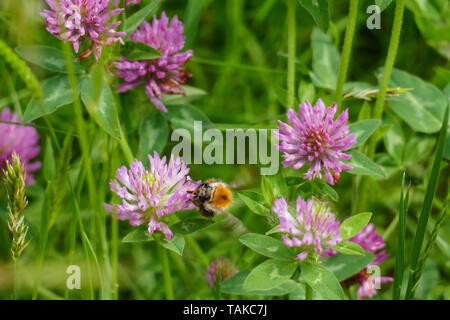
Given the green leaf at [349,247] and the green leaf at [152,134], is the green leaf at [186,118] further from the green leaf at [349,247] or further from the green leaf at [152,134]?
the green leaf at [349,247]

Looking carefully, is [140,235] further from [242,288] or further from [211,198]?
[242,288]

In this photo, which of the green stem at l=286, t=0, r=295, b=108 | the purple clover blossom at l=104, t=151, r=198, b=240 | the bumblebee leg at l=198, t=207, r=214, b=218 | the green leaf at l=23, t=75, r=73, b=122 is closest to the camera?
the purple clover blossom at l=104, t=151, r=198, b=240

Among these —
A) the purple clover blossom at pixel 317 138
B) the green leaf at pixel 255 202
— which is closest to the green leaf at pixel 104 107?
the green leaf at pixel 255 202

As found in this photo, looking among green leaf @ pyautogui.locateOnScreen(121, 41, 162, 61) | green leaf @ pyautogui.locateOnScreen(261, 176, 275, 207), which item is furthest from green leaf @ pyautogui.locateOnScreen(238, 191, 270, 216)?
green leaf @ pyautogui.locateOnScreen(121, 41, 162, 61)

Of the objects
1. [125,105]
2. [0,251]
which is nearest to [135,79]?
[125,105]

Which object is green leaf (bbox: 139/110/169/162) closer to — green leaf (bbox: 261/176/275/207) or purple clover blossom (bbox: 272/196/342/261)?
green leaf (bbox: 261/176/275/207)

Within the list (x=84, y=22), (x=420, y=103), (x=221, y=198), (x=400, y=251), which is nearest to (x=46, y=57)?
(x=84, y=22)

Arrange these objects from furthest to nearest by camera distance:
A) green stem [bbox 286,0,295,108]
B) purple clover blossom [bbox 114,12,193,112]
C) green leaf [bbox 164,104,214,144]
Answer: green leaf [bbox 164,104,214,144], purple clover blossom [bbox 114,12,193,112], green stem [bbox 286,0,295,108]
